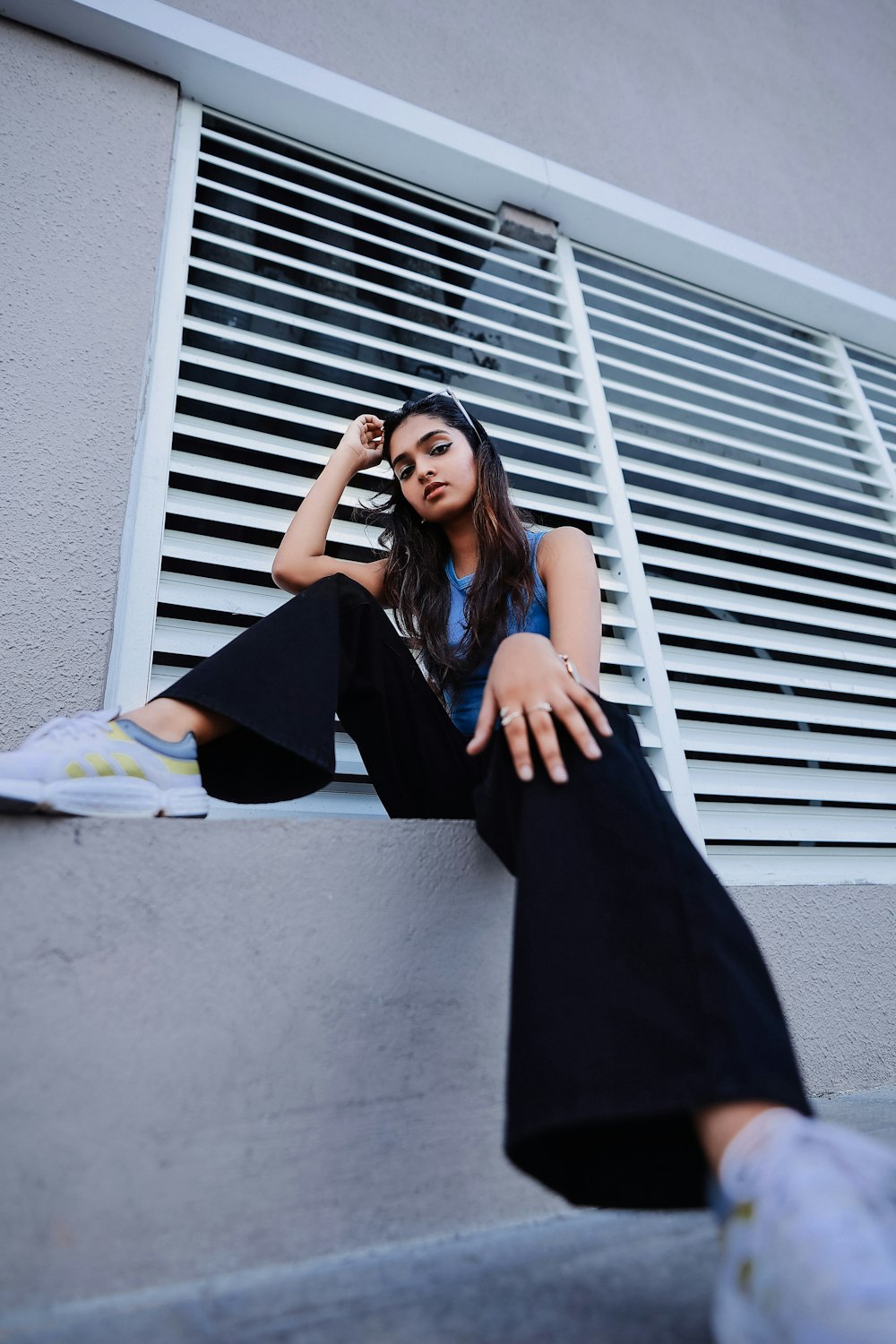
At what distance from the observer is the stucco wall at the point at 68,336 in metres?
1.64

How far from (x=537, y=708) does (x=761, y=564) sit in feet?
6.67

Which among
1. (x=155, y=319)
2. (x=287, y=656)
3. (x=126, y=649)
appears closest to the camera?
(x=287, y=656)

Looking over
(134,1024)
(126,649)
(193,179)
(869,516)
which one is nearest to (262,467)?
(126,649)

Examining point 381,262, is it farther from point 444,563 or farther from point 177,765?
point 177,765

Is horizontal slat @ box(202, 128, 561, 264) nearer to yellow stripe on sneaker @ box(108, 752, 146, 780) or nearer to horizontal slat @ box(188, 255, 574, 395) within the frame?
horizontal slat @ box(188, 255, 574, 395)

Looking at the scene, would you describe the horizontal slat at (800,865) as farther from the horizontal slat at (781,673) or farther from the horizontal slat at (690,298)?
the horizontal slat at (690,298)

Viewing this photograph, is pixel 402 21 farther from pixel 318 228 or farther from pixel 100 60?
pixel 100 60

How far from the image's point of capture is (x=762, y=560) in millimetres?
2783

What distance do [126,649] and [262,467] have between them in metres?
0.69

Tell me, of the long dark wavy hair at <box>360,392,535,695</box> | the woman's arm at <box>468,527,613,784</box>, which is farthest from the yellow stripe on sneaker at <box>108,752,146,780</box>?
the long dark wavy hair at <box>360,392,535,695</box>

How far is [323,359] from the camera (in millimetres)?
2268

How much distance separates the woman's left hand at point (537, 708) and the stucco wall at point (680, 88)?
2.52m

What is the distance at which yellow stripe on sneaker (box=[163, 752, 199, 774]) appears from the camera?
1.19 m

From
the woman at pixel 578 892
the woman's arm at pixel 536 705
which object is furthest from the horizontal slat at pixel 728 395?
the woman's arm at pixel 536 705
